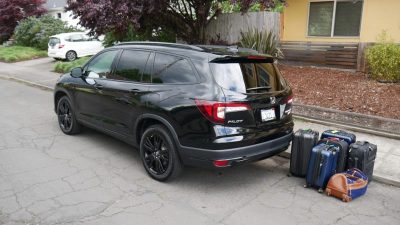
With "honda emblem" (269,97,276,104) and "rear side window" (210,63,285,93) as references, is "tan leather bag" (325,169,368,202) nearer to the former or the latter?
"honda emblem" (269,97,276,104)

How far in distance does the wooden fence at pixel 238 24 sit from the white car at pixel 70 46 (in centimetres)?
704

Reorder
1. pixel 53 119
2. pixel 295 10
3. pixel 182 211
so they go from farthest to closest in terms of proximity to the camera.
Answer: pixel 295 10 → pixel 53 119 → pixel 182 211

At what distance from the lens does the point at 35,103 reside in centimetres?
995

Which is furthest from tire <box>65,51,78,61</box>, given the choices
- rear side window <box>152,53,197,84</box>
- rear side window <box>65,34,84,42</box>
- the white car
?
rear side window <box>152,53,197,84</box>

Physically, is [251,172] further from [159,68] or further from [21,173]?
[21,173]

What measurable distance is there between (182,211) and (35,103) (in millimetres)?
7236

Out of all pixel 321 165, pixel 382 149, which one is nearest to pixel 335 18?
pixel 382 149

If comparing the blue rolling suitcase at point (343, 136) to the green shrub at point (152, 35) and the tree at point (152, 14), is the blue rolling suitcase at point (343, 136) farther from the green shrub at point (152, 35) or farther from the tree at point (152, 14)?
the green shrub at point (152, 35)

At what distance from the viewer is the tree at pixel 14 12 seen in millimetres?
27141

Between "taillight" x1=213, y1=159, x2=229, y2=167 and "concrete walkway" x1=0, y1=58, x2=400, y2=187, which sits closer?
"taillight" x1=213, y1=159, x2=229, y2=167

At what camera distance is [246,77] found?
4.59m

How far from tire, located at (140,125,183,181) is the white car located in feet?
45.4

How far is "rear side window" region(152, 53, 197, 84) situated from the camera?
4.62 m

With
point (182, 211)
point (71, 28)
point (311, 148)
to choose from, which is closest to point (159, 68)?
point (182, 211)
